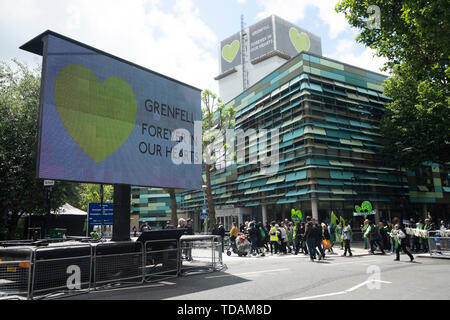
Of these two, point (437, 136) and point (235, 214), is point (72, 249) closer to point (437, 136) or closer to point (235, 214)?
point (437, 136)

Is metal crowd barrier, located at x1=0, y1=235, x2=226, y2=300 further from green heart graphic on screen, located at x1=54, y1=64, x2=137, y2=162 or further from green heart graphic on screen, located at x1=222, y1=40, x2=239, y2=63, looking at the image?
green heart graphic on screen, located at x1=222, y1=40, x2=239, y2=63

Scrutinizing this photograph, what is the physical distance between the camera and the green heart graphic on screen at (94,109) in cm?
971

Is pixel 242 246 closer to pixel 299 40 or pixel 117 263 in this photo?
pixel 117 263

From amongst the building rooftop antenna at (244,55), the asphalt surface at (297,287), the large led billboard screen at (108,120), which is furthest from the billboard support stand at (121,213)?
the building rooftop antenna at (244,55)

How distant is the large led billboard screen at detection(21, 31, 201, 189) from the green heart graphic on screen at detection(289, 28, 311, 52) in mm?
86979

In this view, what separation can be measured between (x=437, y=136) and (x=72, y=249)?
30589mm

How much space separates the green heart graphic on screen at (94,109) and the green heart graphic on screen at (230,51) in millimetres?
91388

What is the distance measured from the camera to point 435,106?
24625 millimetres

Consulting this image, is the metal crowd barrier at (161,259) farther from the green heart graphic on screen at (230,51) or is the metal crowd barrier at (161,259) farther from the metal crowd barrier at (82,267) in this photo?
the green heart graphic on screen at (230,51)

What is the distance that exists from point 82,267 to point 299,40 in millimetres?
98193

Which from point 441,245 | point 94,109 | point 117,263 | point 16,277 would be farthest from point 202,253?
point 441,245

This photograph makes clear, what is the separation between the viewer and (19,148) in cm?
1892

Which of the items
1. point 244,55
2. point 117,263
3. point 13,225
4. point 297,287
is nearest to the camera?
point 297,287

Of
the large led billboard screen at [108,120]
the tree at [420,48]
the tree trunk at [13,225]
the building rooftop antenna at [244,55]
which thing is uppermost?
the building rooftop antenna at [244,55]
